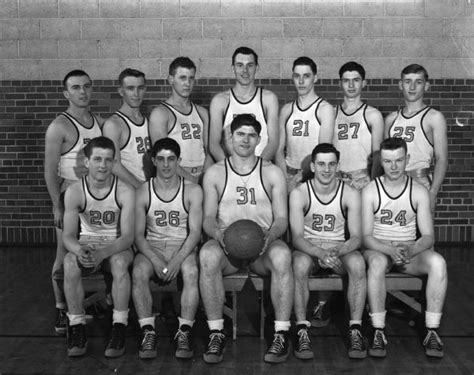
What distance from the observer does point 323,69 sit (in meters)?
8.04

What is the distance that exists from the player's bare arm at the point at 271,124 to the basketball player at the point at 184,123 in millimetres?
469

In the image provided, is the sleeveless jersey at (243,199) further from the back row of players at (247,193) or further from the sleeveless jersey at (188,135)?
the sleeveless jersey at (188,135)

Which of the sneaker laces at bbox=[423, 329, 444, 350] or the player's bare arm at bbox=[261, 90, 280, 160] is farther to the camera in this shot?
the player's bare arm at bbox=[261, 90, 280, 160]

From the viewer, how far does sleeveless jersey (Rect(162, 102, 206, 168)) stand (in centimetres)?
589

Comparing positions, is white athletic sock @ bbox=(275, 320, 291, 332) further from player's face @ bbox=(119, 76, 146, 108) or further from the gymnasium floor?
player's face @ bbox=(119, 76, 146, 108)

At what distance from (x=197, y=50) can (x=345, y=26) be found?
1563mm

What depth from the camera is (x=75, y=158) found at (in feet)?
18.8

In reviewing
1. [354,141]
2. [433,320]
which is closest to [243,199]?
[354,141]

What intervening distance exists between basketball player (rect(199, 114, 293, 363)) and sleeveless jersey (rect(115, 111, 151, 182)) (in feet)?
2.64

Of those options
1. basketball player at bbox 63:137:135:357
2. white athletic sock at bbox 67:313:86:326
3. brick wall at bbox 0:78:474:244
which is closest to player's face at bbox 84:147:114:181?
basketball player at bbox 63:137:135:357

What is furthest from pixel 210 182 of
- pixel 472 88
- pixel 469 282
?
pixel 472 88

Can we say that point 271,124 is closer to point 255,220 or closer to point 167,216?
point 255,220

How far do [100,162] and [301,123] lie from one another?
1640mm

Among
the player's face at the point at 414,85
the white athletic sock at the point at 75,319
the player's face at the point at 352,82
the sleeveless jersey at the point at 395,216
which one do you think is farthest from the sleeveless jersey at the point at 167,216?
the player's face at the point at 414,85
